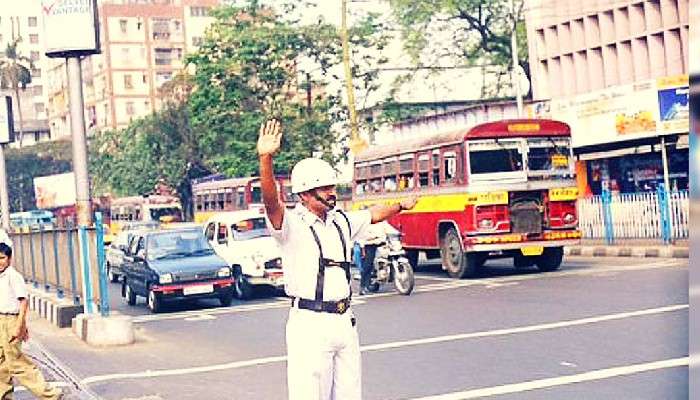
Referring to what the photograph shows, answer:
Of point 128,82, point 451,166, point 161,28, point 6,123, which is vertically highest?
point 161,28

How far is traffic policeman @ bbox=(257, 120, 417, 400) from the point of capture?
16.8 ft

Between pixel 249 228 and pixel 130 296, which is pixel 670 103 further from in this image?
pixel 130 296

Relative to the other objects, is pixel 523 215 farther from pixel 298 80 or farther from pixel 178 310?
pixel 298 80

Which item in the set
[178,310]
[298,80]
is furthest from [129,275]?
[298,80]

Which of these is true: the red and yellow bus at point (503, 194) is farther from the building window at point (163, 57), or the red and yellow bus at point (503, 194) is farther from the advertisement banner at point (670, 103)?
the building window at point (163, 57)

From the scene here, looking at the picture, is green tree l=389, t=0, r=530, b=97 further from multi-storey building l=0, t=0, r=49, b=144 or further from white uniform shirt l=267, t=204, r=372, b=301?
multi-storey building l=0, t=0, r=49, b=144

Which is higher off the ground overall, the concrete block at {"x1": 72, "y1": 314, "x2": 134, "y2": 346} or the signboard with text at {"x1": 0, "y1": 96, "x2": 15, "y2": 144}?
the signboard with text at {"x1": 0, "y1": 96, "x2": 15, "y2": 144}

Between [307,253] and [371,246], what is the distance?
40.5 feet

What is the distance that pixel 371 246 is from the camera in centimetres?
1753

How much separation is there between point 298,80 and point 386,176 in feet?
78.7

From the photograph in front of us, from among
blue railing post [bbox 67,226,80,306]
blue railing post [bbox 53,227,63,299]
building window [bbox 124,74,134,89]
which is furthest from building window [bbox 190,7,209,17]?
blue railing post [bbox 67,226,80,306]

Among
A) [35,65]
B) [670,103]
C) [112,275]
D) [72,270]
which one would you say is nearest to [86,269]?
[72,270]

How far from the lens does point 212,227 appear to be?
20.7 metres

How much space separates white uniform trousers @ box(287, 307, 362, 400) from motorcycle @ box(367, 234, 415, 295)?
39.5 feet
